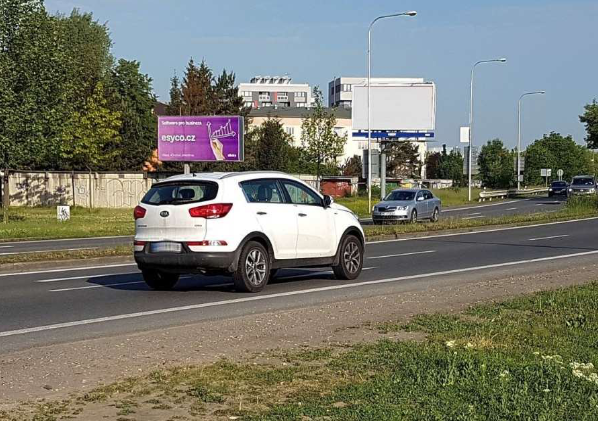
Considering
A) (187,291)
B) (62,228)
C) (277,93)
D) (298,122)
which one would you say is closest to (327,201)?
(187,291)

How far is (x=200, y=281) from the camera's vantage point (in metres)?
15.8

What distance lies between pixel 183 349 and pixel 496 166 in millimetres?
99180

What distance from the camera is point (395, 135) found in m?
63.8

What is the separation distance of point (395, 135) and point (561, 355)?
56.2 meters

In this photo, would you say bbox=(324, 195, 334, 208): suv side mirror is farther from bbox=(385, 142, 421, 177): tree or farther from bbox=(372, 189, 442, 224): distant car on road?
bbox=(385, 142, 421, 177): tree

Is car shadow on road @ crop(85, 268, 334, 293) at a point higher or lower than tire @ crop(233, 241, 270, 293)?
lower

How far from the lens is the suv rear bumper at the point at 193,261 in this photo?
1313 centimetres

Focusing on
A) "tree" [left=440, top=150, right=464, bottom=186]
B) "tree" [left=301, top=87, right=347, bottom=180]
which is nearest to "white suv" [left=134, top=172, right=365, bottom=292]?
"tree" [left=301, top=87, right=347, bottom=180]

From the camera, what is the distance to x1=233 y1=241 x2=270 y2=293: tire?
13.4 metres

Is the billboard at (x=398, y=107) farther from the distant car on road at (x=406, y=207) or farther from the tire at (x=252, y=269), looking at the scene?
the tire at (x=252, y=269)

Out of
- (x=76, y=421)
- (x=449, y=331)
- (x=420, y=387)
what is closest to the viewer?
(x=76, y=421)

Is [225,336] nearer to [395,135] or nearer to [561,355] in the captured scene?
[561,355]

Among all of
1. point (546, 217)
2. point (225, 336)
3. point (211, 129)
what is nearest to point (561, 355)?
point (225, 336)

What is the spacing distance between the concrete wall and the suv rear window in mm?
46040
